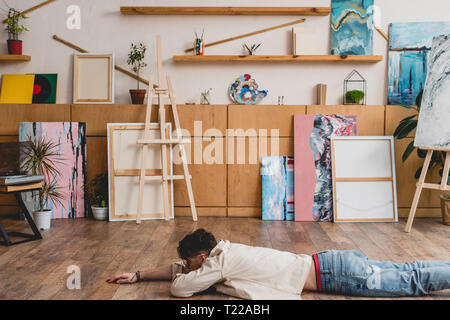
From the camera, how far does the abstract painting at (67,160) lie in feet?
14.6

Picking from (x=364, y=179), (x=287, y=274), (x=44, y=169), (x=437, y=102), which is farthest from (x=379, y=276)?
(x=44, y=169)

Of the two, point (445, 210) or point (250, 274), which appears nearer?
point (250, 274)

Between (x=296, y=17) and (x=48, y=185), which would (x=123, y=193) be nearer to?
(x=48, y=185)

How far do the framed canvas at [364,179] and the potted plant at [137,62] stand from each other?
6.63 feet

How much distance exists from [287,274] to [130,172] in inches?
99.6

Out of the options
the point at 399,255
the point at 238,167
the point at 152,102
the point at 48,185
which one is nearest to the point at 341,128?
the point at 238,167

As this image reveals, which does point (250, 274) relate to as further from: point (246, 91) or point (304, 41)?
point (304, 41)

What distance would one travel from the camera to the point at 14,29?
4793 mm

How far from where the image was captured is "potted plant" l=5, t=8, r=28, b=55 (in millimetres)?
4773

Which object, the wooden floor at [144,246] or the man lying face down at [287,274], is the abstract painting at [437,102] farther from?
the man lying face down at [287,274]

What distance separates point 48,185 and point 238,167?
1.89 m

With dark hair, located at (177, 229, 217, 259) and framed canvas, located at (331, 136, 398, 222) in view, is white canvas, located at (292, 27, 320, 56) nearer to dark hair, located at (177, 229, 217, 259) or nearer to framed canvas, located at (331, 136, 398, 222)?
framed canvas, located at (331, 136, 398, 222)

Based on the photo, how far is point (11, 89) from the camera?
4.87 m

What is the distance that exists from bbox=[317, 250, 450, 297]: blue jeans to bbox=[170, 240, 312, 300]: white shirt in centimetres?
13
